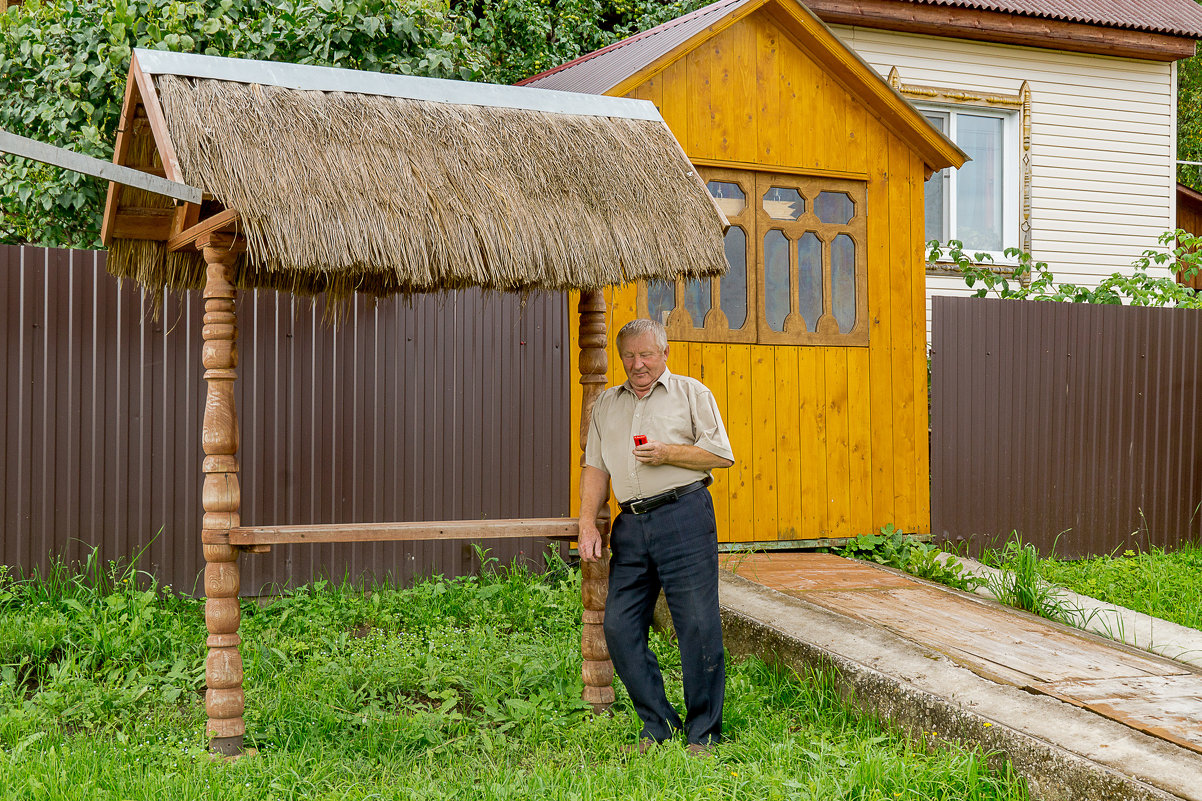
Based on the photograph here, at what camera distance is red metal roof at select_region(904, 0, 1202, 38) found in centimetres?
1183

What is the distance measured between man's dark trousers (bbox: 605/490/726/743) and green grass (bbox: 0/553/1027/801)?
0.66 ft

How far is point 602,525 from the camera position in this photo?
5.16m

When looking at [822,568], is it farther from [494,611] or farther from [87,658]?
[87,658]

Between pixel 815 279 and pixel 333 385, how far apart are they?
11.9 feet

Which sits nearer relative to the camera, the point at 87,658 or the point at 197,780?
the point at 197,780

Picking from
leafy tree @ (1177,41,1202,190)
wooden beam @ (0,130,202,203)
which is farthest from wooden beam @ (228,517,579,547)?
leafy tree @ (1177,41,1202,190)

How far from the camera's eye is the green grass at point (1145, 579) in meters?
7.49

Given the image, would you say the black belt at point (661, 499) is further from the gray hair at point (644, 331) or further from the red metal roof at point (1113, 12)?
the red metal roof at point (1113, 12)

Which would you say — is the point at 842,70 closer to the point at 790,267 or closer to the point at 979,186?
the point at 790,267

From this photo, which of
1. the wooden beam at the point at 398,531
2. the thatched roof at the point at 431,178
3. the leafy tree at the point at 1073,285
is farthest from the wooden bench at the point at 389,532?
the leafy tree at the point at 1073,285

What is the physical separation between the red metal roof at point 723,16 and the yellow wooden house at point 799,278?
5 cm

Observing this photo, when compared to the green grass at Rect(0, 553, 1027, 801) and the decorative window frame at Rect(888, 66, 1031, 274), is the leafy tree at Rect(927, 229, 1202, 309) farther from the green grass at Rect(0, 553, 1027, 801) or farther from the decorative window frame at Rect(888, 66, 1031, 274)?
the green grass at Rect(0, 553, 1027, 801)

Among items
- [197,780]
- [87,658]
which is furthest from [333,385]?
[197,780]

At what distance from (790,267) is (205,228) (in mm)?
4666
